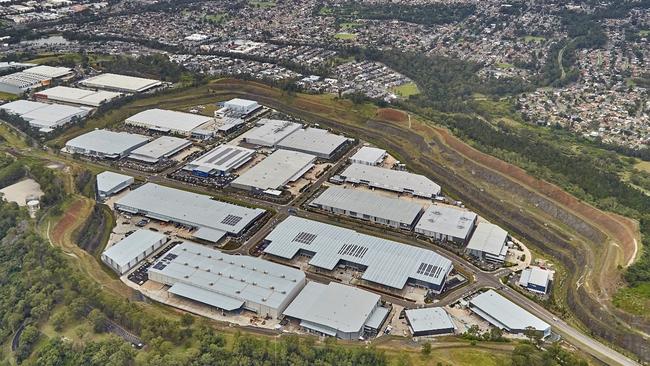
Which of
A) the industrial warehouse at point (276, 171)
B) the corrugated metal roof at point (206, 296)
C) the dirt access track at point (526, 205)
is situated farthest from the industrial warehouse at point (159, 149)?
the corrugated metal roof at point (206, 296)

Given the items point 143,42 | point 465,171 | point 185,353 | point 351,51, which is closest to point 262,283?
point 185,353

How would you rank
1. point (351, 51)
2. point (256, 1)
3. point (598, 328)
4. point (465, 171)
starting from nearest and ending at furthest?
point (598, 328), point (465, 171), point (351, 51), point (256, 1)

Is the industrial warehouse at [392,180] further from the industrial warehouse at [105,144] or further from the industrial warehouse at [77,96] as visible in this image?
the industrial warehouse at [77,96]

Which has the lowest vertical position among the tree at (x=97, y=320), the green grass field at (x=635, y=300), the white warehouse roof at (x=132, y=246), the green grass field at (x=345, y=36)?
the tree at (x=97, y=320)

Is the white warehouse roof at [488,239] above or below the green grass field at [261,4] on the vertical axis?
below

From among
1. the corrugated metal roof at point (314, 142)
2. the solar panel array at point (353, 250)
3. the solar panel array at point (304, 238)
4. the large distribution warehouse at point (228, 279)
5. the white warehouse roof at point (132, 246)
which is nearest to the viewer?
the large distribution warehouse at point (228, 279)

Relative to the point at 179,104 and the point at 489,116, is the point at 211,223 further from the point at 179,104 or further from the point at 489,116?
the point at 489,116
